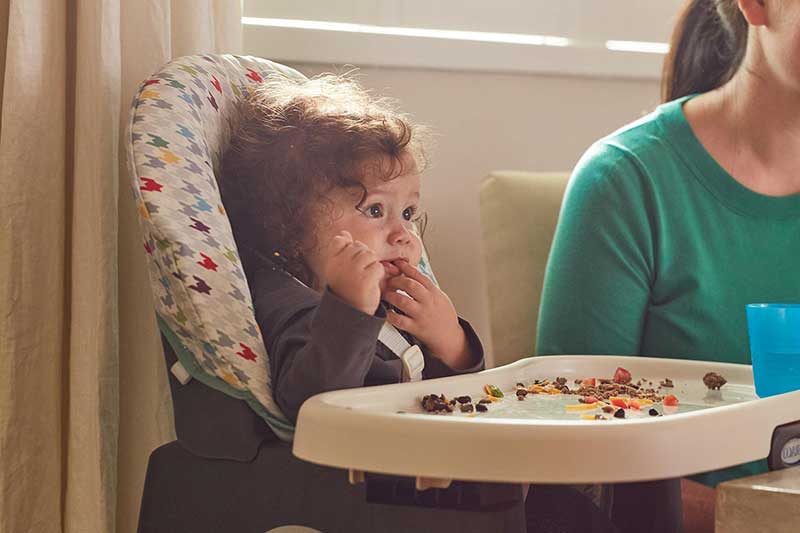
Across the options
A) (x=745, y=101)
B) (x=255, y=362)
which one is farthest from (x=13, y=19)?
(x=745, y=101)

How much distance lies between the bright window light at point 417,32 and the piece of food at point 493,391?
83 centimetres

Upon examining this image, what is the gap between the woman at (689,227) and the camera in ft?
4.54

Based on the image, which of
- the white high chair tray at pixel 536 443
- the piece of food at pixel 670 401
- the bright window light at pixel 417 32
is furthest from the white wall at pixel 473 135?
the white high chair tray at pixel 536 443

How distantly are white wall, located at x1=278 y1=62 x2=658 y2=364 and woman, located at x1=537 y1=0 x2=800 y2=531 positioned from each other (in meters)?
0.42

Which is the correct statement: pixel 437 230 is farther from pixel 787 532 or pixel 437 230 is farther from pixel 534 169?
pixel 787 532

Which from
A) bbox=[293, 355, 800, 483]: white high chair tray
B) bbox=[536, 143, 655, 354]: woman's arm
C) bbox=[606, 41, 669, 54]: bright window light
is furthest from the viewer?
bbox=[606, 41, 669, 54]: bright window light

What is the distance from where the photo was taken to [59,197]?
1.22 m

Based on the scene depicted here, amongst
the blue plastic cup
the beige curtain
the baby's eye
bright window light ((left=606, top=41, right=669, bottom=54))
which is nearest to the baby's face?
the baby's eye

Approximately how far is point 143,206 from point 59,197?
0.94 ft

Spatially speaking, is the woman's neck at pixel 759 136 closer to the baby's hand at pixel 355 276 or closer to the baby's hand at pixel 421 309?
the baby's hand at pixel 421 309

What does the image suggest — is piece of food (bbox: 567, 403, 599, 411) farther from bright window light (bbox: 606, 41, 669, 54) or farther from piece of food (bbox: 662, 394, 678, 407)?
bright window light (bbox: 606, 41, 669, 54)

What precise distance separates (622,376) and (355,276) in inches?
14.1

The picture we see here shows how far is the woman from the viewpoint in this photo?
4.54 ft

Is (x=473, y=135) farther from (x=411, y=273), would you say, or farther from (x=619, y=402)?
(x=619, y=402)
